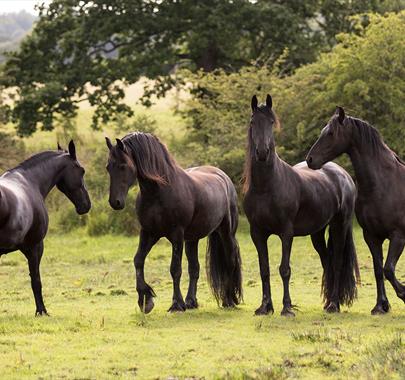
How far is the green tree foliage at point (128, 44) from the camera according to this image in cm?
3228

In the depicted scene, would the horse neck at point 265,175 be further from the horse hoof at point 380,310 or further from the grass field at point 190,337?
the horse hoof at point 380,310

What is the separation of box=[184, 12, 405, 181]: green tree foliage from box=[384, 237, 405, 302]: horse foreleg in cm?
1429

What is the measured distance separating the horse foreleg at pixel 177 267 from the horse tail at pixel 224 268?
919 mm

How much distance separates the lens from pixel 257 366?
747cm

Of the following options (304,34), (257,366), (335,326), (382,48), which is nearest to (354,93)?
(382,48)

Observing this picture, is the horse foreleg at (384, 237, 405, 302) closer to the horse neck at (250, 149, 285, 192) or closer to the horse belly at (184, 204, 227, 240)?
the horse neck at (250, 149, 285, 192)

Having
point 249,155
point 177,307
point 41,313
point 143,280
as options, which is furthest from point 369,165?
point 41,313

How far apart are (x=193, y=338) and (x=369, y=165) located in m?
3.30

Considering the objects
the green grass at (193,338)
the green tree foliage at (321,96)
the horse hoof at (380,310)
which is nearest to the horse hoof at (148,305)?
the green grass at (193,338)

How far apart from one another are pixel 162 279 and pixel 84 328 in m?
6.66

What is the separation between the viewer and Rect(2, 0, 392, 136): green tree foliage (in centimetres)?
3228

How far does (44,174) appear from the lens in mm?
10805

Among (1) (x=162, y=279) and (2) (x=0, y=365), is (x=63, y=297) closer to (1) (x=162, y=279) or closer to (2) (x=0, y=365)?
(1) (x=162, y=279)

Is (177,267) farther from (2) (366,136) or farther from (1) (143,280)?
(2) (366,136)
